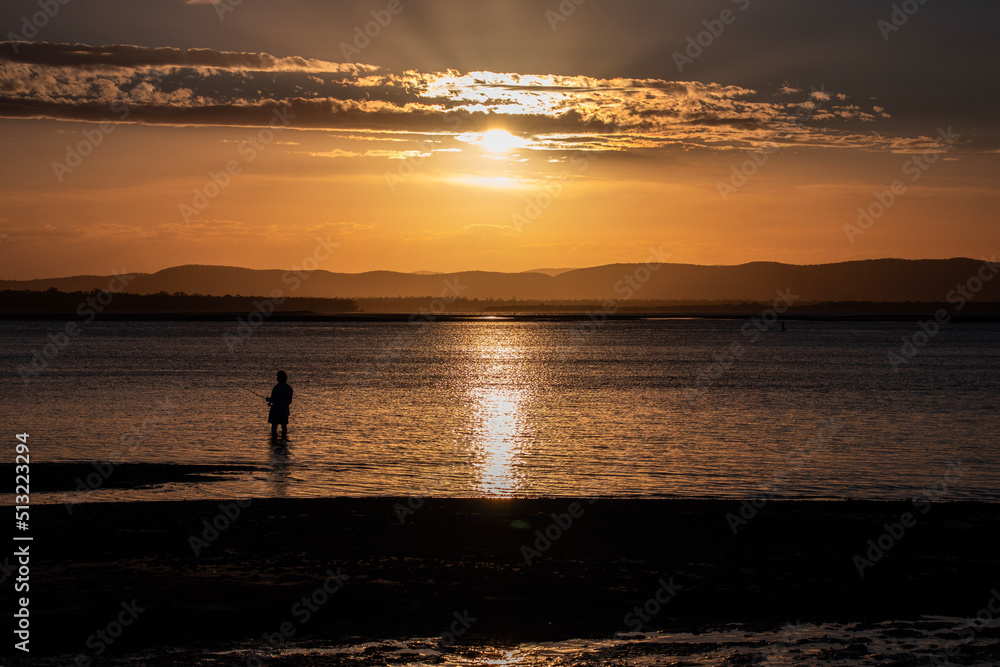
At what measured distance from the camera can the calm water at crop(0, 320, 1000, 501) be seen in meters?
22.1

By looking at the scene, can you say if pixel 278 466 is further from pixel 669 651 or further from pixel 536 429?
pixel 669 651

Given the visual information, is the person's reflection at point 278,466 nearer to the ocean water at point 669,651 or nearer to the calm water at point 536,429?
the calm water at point 536,429

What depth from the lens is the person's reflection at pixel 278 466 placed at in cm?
2009

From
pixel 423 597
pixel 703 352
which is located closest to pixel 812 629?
pixel 423 597

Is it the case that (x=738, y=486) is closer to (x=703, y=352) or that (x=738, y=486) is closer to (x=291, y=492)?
(x=291, y=492)

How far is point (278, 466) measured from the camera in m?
24.0

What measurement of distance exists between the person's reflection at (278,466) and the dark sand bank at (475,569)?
2.89 m

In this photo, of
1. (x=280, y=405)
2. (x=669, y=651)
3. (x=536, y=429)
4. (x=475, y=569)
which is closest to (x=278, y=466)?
(x=280, y=405)

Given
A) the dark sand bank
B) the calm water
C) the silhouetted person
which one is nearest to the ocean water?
the dark sand bank

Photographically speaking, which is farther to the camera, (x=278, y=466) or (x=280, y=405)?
(x=280, y=405)

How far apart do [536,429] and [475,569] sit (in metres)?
21.9

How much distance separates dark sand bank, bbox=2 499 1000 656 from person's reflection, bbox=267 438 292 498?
2.89 metres

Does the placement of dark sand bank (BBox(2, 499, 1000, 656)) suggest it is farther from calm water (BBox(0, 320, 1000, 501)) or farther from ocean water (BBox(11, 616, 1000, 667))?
calm water (BBox(0, 320, 1000, 501))

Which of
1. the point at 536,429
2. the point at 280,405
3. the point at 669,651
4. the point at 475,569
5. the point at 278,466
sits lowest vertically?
the point at 669,651
